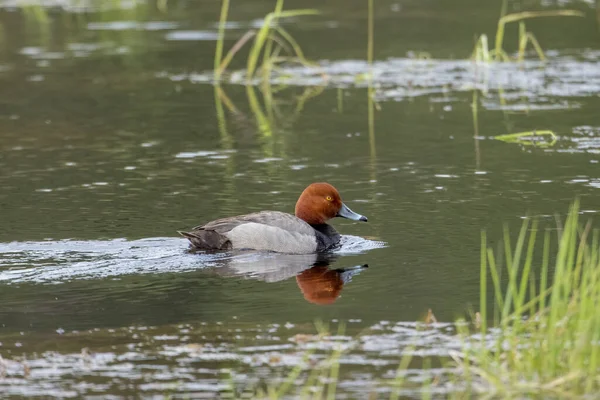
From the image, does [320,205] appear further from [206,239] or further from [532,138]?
[532,138]

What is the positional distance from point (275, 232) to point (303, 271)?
2.54 ft

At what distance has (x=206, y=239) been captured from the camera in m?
10.9

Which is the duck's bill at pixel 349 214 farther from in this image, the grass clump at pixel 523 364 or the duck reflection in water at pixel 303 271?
the grass clump at pixel 523 364

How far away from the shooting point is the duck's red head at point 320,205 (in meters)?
11.7

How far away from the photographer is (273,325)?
8367 millimetres

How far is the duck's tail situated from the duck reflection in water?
7.4 inches

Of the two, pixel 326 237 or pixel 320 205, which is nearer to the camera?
pixel 326 237

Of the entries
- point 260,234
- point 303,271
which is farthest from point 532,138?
point 303,271

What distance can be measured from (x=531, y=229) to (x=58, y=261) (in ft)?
14.6

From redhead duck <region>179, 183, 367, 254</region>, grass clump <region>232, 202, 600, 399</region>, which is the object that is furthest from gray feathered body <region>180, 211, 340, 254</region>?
grass clump <region>232, 202, 600, 399</region>

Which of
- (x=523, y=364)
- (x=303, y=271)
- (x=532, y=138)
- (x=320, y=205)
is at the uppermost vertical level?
(x=532, y=138)

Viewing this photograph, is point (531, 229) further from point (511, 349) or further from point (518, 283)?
point (511, 349)

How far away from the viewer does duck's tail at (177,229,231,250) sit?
10.8 m

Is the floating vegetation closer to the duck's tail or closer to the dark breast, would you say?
the dark breast
